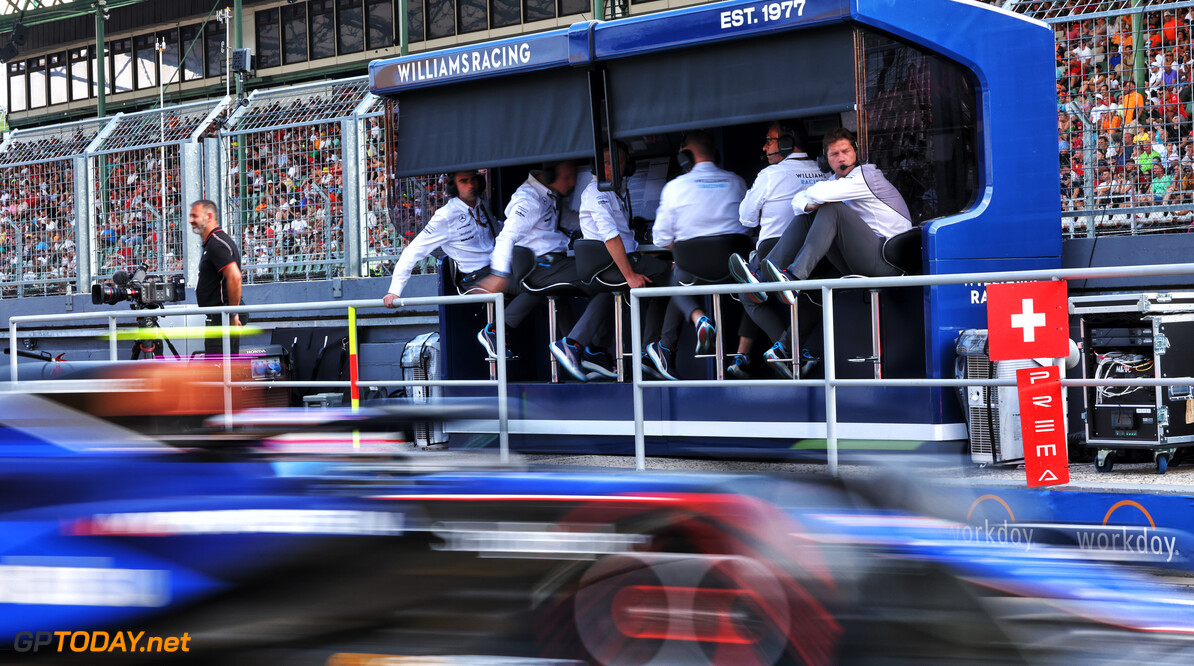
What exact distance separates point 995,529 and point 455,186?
5.59m

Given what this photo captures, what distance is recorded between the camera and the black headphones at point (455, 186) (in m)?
9.53

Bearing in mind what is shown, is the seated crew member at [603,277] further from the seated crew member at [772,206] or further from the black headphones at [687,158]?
the seated crew member at [772,206]

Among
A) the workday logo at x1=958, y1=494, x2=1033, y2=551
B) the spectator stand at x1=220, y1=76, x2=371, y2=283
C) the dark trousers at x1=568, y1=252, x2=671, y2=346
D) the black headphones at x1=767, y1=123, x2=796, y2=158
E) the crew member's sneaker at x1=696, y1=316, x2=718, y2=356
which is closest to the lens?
the workday logo at x1=958, y1=494, x2=1033, y2=551

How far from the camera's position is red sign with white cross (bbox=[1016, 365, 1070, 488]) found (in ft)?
18.6

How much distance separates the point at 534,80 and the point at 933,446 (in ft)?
12.3

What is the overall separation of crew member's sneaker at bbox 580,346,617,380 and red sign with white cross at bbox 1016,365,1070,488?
3254 millimetres

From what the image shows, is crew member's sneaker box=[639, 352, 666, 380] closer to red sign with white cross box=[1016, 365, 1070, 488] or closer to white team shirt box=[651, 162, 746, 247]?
white team shirt box=[651, 162, 746, 247]

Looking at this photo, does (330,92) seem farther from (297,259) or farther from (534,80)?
(534,80)

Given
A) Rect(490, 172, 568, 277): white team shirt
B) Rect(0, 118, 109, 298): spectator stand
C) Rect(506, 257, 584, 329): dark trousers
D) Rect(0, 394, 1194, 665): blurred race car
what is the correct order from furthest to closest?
1. Rect(0, 118, 109, 298): spectator stand
2. Rect(490, 172, 568, 277): white team shirt
3. Rect(506, 257, 584, 329): dark trousers
4. Rect(0, 394, 1194, 665): blurred race car

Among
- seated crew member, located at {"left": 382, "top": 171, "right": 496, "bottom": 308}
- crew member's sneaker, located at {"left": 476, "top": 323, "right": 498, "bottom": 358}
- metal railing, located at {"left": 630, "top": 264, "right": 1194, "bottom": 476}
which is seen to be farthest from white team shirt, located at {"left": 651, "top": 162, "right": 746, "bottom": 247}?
seated crew member, located at {"left": 382, "top": 171, "right": 496, "bottom": 308}

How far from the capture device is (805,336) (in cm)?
755

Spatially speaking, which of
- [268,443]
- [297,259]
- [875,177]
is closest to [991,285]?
[875,177]

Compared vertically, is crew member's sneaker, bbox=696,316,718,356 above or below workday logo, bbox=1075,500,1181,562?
above

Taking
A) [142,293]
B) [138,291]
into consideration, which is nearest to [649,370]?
[142,293]
